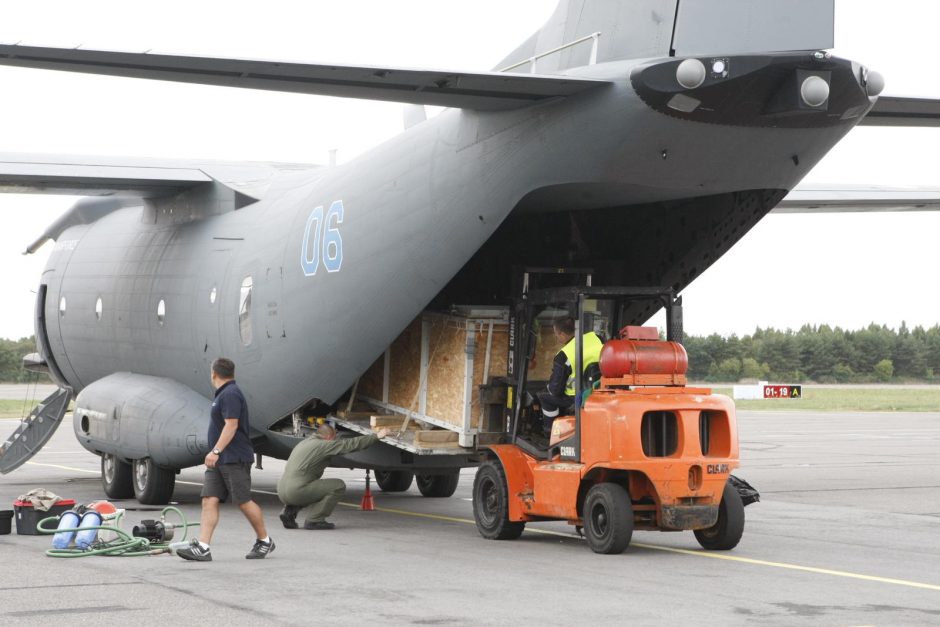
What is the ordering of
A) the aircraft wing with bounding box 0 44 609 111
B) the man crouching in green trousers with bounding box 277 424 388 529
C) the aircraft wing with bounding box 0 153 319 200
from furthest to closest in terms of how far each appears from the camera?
1. the aircraft wing with bounding box 0 153 319 200
2. the man crouching in green trousers with bounding box 277 424 388 529
3. the aircraft wing with bounding box 0 44 609 111

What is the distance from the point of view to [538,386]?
1395 centimetres

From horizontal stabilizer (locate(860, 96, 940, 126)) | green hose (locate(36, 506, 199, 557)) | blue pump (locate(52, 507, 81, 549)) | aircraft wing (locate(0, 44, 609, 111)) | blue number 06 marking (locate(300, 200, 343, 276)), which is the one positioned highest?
horizontal stabilizer (locate(860, 96, 940, 126))

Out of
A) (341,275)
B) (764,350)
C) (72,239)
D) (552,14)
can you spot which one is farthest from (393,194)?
(764,350)

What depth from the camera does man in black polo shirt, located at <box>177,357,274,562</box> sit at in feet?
37.1

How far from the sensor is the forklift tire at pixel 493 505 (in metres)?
12.9

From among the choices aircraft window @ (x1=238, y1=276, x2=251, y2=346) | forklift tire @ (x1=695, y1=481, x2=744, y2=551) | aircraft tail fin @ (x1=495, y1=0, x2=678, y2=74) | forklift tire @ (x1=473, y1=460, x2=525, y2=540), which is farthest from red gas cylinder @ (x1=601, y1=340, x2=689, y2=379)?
aircraft window @ (x1=238, y1=276, x2=251, y2=346)

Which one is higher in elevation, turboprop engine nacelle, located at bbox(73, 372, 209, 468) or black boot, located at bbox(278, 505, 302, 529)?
turboprop engine nacelle, located at bbox(73, 372, 209, 468)

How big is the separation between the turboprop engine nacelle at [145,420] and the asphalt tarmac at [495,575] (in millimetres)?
947

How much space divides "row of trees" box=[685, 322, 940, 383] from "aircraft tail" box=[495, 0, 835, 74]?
5730 centimetres

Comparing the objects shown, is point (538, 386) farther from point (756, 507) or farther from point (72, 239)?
point (72, 239)

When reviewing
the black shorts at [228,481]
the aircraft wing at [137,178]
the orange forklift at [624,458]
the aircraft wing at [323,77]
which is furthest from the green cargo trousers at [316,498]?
the aircraft wing at [137,178]

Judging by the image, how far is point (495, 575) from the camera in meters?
10.5

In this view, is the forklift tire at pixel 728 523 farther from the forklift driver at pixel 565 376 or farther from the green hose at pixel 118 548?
the green hose at pixel 118 548

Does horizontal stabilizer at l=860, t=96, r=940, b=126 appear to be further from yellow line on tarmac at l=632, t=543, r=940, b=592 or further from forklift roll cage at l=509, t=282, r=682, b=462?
yellow line on tarmac at l=632, t=543, r=940, b=592
